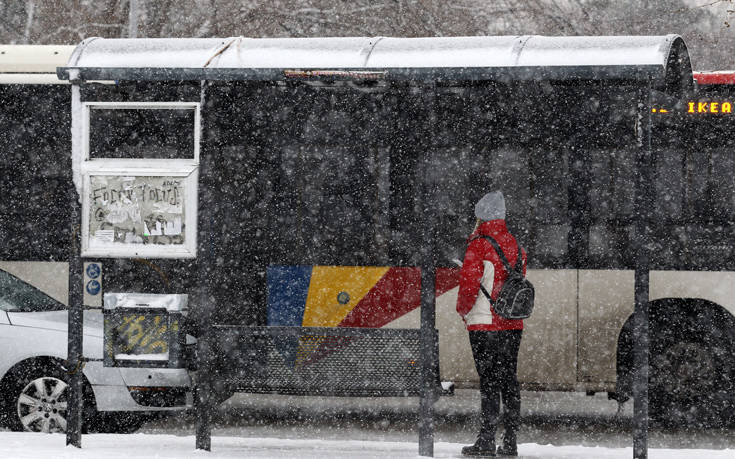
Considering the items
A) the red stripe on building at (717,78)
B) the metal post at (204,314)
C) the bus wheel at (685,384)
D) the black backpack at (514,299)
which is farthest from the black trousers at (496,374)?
the red stripe on building at (717,78)

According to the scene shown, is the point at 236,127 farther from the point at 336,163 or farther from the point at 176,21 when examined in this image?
the point at 176,21

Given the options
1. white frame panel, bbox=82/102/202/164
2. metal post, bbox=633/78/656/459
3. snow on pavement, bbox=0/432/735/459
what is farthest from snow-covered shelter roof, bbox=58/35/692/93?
snow on pavement, bbox=0/432/735/459

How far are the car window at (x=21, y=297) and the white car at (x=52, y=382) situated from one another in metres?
0.23

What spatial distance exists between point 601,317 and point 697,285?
0.90m

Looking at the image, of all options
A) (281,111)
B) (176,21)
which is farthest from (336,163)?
(176,21)

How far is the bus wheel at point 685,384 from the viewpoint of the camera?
10.9 metres

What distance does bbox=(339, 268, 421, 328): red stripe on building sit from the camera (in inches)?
436

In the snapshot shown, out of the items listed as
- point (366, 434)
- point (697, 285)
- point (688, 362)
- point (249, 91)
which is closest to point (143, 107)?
point (249, 91)

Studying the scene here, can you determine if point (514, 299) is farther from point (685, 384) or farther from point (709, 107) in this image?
point (709, 107)

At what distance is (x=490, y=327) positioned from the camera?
26.8ft

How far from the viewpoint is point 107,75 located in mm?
7812

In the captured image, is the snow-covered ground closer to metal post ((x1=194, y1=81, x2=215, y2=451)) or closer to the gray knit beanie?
metal post ((x1=194, y1=81, x2=215, y2=451))

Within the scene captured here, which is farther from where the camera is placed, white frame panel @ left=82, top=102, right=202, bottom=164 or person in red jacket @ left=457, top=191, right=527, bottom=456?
person in red jacket @ left=457, top=191, right=527, bottom=456

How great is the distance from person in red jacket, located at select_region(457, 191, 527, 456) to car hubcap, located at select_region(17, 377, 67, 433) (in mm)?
3379
